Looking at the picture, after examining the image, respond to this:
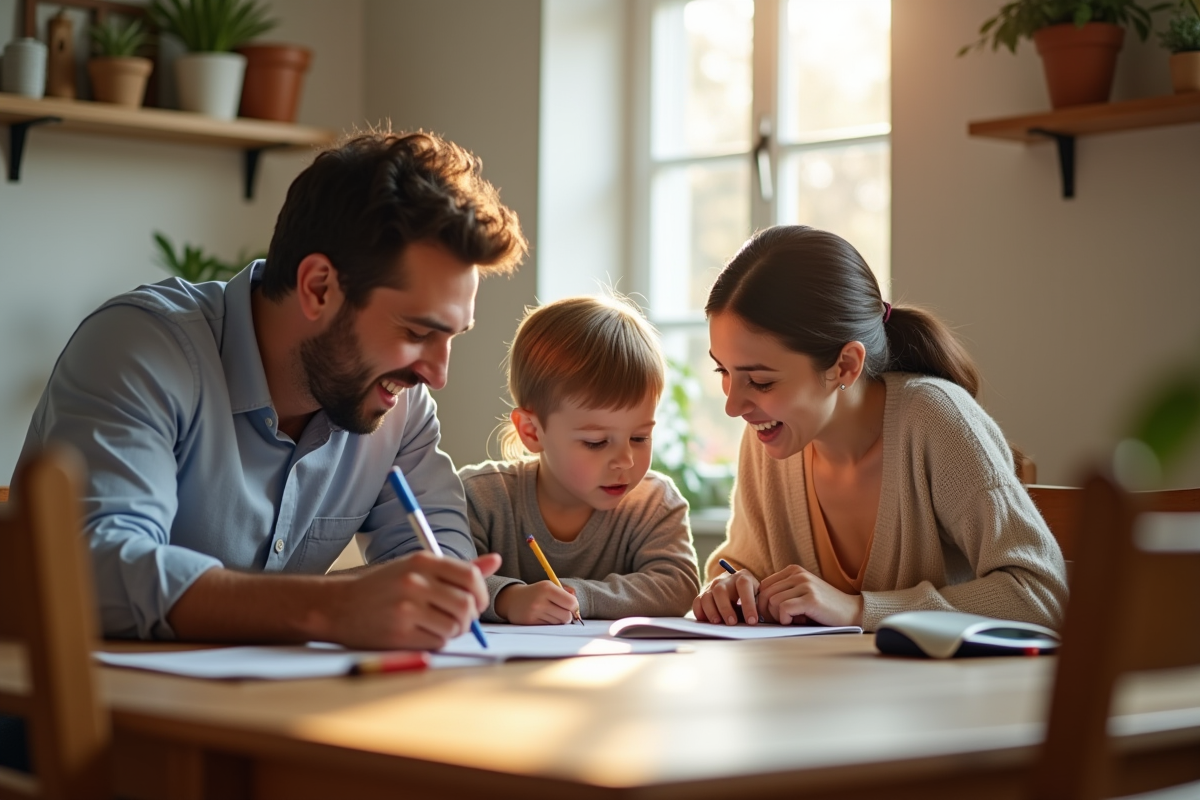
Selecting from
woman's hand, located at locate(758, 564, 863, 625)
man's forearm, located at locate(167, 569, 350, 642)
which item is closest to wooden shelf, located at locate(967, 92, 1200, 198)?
woman's hand, located at locate(758, 564, 863, 625)

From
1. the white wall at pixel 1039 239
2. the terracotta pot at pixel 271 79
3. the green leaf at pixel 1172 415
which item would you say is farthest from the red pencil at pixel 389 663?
the terracotta pot at pixel 271 79

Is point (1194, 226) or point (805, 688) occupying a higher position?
point (1194, 226)

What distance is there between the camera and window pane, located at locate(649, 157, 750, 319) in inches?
156

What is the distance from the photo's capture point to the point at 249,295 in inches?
68.5

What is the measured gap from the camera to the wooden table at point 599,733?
2.59ft

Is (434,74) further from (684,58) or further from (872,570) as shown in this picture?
(872,570)

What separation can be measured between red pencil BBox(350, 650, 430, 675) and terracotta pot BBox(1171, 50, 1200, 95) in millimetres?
2129

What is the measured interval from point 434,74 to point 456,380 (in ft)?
3.16

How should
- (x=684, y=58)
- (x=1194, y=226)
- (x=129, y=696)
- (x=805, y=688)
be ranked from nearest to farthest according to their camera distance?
(x=129, y=696) < (x=805, y=688) < (x=1194, y=226) < (x=684, y=58)

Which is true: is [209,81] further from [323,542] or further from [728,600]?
[728,600]

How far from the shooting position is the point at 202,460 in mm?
1630

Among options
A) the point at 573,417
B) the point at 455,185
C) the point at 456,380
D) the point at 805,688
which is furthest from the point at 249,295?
the point at 456,380

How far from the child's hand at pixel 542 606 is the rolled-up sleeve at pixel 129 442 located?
1.39 feet

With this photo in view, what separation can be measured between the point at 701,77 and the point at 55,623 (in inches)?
133
